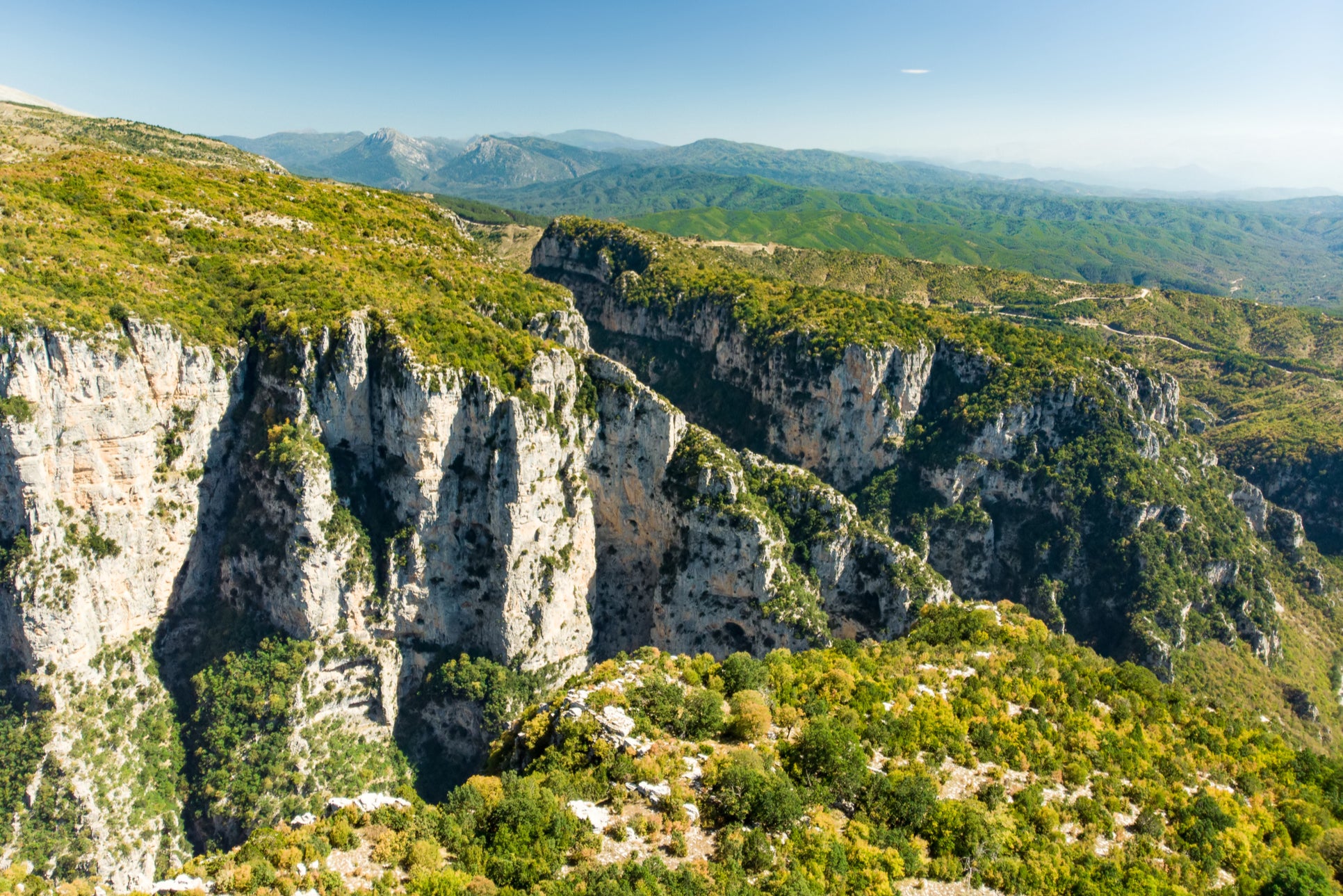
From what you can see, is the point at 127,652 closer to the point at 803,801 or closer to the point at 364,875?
the point at 364,875

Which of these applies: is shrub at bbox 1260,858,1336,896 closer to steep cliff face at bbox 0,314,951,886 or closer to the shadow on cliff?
Answer: steep cliff face at bbox 0,314,951,886

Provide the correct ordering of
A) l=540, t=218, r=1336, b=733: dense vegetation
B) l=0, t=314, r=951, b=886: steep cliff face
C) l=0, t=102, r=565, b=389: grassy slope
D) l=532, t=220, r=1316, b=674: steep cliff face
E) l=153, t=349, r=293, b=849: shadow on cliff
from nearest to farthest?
l=0, t=314, r=951, b=886: steep cliff face
l=0, t=102, r=565, b=389: grassy slope
l=153, t=349, r=293, b=849: shadow on cliff
l=540, t=218, r=1336, b=733: dense vegetation
l=532, t=220, r=1316, b=674: steep cliff face

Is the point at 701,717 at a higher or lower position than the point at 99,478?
lower

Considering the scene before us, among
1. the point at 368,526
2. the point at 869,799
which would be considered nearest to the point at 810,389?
the point at 368,526

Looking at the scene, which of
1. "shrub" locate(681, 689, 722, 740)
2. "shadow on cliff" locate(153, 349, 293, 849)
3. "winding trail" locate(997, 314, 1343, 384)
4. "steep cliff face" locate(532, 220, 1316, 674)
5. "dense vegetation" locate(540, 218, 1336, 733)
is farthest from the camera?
"winding trail" locate(997, 314, 1343, 384)

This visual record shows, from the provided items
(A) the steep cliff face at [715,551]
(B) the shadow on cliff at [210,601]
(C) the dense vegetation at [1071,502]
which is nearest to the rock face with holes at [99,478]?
(B) the shadow on cliff at [210,601]

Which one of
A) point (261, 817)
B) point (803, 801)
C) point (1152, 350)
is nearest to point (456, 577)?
point (261, 817)

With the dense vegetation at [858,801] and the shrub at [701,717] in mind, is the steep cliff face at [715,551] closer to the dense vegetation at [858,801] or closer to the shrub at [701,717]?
the dense vegetation at [858,801]

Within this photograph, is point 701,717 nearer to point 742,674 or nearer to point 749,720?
point 749,720

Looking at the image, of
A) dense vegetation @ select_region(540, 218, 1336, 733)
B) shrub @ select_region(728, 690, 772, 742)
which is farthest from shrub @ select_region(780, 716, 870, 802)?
dense vegetation @ select_region(540, 218, 1336, 733)

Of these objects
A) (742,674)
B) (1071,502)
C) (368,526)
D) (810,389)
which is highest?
(810,389)

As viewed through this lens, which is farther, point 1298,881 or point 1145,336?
point 1145,336
